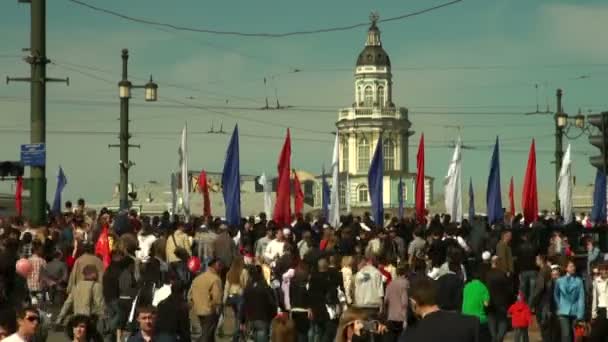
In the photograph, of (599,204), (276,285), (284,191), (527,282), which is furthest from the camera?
(599,204)

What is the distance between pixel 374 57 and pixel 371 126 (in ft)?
30.6

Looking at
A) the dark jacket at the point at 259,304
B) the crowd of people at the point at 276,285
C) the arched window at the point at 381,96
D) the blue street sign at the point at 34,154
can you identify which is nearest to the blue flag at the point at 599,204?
the crowd of people at the point at 276,285

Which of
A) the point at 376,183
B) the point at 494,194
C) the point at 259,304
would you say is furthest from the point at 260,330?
the point at 494,194

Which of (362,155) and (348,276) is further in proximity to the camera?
(362,155)

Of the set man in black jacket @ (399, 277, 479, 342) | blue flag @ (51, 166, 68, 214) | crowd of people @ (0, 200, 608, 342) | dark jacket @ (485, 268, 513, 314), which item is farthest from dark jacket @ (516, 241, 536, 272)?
blue flag @ (51, 166, 68, 214)

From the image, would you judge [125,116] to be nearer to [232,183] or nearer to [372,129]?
[232,183]

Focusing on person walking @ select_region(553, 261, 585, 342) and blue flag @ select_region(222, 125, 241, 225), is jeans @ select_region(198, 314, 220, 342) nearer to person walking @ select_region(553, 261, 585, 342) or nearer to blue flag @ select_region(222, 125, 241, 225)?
person walking @ select_region(553, 261, 585, 342)

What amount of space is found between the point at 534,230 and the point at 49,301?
Result: 9918 millimetres

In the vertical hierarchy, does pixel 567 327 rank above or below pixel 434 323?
below

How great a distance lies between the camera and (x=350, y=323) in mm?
11078

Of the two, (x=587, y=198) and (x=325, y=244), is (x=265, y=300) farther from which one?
(x=587, y=198)

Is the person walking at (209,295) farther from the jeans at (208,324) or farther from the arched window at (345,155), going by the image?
the arched window at (345,155)

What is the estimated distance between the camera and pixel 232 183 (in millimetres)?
31297

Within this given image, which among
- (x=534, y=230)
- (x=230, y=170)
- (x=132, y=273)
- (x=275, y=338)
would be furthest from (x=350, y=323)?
(x=230, y=170)
